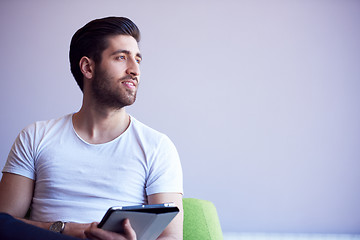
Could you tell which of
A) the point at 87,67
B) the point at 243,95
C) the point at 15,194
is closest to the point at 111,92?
the point at 87,67

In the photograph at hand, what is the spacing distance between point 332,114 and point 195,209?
5.05ft

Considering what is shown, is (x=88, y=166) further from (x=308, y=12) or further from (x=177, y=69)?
(x=308, y=12)

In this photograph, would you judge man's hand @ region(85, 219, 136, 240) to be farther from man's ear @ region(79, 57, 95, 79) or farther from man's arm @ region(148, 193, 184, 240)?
man's ear @ region(79, 57, 95, 79)

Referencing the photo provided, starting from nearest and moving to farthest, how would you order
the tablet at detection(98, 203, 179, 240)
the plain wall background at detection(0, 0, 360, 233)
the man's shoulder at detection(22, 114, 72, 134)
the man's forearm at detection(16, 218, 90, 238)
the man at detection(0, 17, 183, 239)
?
the tablet at detection(98, 203, 179, 240)
the man's forearm at detection(16, 218, 90, 238)
the man at detection(0, 17, 183, 239)
the man's shoulder at detection(22, 114, 72, 134)
the plain wall background at detection(0, 0, 360, 233)

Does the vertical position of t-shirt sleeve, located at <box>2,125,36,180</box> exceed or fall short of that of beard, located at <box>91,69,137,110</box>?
it falls short

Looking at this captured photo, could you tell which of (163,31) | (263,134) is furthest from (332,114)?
(163,31)

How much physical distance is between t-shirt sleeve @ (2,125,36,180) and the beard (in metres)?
0.32

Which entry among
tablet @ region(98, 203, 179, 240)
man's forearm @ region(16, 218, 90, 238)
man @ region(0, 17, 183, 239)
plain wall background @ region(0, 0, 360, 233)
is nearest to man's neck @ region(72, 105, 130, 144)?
man @ region(0, 17, 183, 239)

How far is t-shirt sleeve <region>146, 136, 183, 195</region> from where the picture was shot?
4.32ft

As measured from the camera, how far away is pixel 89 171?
135 cm

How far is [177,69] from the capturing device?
8.75 feet

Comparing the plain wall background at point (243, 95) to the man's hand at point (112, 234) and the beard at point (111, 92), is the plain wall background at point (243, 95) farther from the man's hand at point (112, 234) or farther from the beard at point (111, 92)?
the man's hand at point (112, 234)

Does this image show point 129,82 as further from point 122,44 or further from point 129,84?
point 122,44

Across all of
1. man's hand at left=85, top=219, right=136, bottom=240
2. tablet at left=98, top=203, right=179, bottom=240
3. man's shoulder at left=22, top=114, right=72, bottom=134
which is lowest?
man's hand at left=85, top=219, right=136, bottom=240
